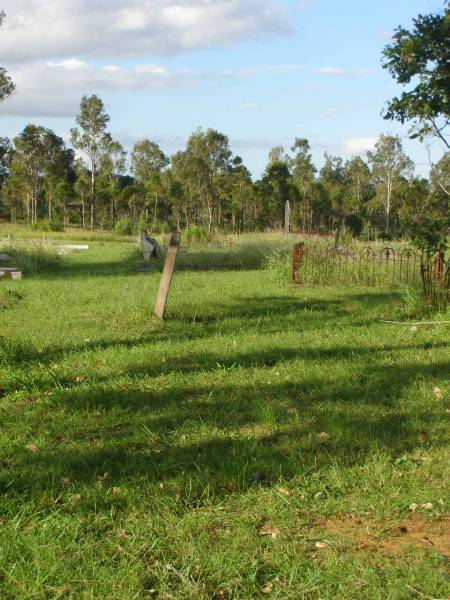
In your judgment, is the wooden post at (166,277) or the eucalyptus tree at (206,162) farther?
the eucalyptus tree at (206,162)

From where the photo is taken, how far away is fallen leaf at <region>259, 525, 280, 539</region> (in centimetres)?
339

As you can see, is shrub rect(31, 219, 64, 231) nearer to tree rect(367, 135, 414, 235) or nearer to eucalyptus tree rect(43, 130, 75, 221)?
eucalyptus tree rect(43, 130, 75, 221)

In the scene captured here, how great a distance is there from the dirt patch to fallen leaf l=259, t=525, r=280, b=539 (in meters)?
0.23

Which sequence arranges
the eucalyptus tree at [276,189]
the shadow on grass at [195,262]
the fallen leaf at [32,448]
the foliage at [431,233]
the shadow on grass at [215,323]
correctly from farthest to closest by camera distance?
the eucalyptus tree at [276,189]
the shadow on grass at [195,262]
the foliage at [431,233]
the shadow on grass at [215,323]
the fallen leaf at [32,448]

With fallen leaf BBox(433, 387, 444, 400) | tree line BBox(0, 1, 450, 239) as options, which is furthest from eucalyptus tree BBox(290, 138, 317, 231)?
fallen leaf BBox(433, 387, 444, 400)

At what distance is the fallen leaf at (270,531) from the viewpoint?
3.39 metres

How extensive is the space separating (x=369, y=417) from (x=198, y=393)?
1419mm

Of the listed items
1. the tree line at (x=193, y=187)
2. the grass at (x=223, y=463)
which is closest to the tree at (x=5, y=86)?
the tree line at (x=193, y=187)

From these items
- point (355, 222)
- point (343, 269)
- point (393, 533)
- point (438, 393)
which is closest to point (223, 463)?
point (393, 533)

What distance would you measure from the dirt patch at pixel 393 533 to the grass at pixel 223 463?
0.01m

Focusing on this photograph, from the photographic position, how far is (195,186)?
50.2m

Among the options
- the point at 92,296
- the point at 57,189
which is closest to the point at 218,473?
the point at 92,296

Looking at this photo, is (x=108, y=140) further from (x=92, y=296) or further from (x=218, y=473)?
(x=218, y=473)

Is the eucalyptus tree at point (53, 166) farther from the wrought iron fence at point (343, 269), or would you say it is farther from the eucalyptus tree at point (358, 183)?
the wrought iron fence at point (343, 269)
